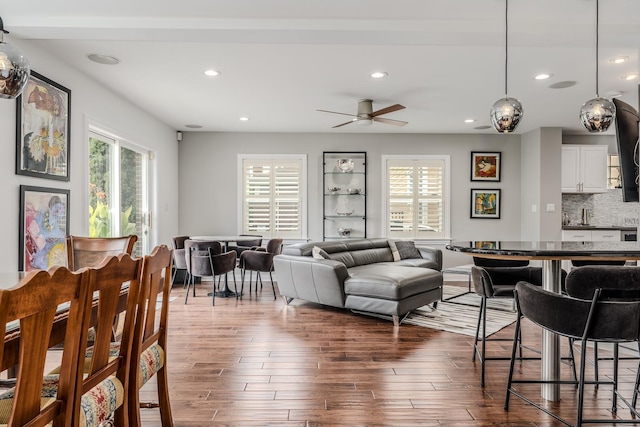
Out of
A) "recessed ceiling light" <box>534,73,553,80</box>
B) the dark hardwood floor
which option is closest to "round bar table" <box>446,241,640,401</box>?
the dark hardwood floor

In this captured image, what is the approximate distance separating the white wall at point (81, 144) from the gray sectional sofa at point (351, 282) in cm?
236

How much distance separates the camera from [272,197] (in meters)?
7.25

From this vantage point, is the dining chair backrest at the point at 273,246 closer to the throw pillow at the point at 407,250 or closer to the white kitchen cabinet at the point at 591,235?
the throw pillow at the point at 407,250

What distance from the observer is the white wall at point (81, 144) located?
306 centimetres

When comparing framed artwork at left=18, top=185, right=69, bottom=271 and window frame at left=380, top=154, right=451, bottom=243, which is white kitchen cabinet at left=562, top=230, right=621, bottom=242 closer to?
window frame at left=380, top=154, right=451, bottom=243

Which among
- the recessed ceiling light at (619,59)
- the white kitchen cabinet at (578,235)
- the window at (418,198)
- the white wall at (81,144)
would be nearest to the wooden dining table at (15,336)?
the white wall at (81,144)

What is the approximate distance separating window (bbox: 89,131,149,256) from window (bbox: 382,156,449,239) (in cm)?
415

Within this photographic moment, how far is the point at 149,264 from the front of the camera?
5.60 feet

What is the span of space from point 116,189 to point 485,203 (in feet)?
20.0

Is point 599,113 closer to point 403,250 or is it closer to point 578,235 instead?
point 403,250

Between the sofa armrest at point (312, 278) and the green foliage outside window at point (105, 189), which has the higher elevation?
the green foliage outside window at point (105, 189)

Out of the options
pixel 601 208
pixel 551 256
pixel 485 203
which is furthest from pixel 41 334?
pixel 601 208

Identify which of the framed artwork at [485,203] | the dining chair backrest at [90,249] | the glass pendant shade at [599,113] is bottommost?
the dining chair backrest at [90,249]

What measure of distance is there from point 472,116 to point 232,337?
4.65 m
